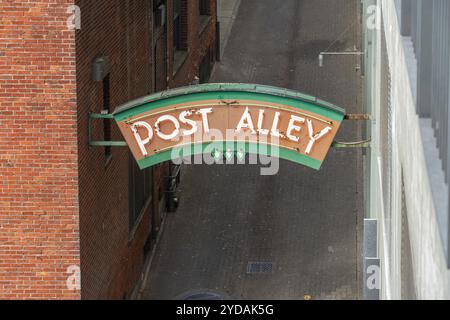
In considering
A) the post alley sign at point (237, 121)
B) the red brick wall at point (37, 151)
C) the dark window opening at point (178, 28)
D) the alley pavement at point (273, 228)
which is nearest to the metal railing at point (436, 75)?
the post alley sign at point (237, 121)

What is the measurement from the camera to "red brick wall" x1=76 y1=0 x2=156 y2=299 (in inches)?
796

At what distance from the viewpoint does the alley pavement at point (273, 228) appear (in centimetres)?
2675

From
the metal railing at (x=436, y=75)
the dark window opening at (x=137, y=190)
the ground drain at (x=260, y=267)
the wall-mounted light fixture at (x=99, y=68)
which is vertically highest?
the wall-mounted light fixture at (x=99, y=68)

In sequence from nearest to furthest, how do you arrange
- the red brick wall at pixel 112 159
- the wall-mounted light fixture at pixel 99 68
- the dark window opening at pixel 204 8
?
the red brick wall at pixel 112 159, the wall-mounted light fixture at pixel 99 68, the dark window opening at pixel 204 8

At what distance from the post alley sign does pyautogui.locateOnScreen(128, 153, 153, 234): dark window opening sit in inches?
252

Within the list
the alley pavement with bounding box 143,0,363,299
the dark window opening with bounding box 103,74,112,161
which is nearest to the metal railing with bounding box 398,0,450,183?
the dark window opening with bounding box 103,74,112,161

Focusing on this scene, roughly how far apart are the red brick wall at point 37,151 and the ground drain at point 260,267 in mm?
7997

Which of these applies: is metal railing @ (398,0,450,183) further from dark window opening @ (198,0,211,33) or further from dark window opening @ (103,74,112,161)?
dark window opening @ (198,0,211,33)

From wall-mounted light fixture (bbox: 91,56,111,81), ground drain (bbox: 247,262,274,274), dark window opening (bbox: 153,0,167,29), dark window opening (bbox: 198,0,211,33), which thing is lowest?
ground drain (bbox: 247,262,274,274)

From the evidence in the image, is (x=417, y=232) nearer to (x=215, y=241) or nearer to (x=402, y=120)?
(x=402, y=120)

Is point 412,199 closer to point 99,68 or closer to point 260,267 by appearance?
point 99,68

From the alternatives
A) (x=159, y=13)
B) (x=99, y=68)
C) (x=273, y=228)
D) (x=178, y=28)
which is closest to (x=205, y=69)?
(x=178, y=28)

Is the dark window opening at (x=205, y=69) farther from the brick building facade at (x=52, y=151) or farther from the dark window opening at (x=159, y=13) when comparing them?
the brick building facade at (x=52, y=151)

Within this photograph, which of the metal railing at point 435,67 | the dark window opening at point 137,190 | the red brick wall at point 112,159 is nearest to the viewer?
the metal railing at point 435,67
